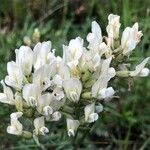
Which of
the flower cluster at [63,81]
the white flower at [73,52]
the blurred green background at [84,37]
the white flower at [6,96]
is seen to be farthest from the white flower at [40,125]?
the blurred green background at [84,37]

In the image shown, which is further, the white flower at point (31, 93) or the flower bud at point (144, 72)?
the flower bud at point (144, 72)


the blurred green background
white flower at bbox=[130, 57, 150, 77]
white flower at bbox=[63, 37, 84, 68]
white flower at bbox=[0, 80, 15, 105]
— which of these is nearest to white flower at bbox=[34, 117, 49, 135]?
white flower at bbox=[0, 80, 15, 105]

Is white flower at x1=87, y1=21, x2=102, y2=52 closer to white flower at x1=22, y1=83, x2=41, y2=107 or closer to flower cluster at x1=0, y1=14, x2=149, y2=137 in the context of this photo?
flower cluster at x1=0, y1=14, x2=149, y2=137

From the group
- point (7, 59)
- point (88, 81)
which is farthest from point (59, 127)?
point (88, 81)

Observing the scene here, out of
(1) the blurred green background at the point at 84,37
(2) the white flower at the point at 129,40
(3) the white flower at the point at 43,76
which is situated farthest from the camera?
(1) the blurred green background at the point at 84,37

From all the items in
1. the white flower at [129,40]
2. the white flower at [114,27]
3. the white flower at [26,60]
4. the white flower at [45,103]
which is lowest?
the white flower at [45,103]

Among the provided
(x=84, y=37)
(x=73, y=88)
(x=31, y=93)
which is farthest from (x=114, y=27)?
(x=84, y=37)

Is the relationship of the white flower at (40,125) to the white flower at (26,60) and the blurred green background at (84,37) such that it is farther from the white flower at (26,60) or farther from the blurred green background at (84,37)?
the blurred green background at (84,37)
